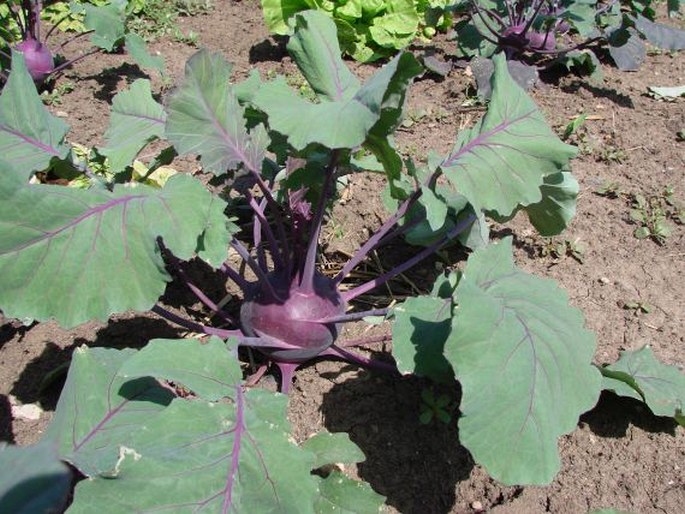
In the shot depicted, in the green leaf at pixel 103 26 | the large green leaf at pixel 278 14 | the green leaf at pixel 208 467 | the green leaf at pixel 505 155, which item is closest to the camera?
the green leaf at pixel 208 467

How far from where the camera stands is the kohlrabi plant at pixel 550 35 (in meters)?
3.88

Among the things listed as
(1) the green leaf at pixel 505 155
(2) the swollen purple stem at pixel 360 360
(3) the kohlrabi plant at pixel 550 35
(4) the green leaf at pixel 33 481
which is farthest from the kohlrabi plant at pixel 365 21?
(4) the green leaf at pixel 33 481

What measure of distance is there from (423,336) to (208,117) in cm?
82

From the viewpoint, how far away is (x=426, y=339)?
182 centimetres

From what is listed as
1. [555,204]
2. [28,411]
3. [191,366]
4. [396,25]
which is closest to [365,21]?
[396,25]

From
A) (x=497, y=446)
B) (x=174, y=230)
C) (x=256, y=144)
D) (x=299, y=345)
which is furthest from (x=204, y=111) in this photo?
(x=497, y=446)

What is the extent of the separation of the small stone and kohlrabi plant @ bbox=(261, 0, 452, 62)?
2.79 meters

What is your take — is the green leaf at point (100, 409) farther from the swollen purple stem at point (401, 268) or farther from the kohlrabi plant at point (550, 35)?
the kohlrabi plant at point (550, 35)

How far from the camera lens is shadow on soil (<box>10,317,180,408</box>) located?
2180mm

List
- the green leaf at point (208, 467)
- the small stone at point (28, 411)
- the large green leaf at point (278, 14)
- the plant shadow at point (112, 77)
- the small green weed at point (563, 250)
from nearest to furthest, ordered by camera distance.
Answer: the green leaf at point (208, 467), the small stone at point (28, 411), the small green weed at point (563, 250), the plant shadow at point (112, 77), the large green leaf at point (278, 14)

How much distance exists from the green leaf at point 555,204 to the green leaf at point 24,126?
1.53 metres

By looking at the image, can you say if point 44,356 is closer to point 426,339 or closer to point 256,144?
point 256,144

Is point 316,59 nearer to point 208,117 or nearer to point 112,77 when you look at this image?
point 208,117

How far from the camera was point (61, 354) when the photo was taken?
2.32 meters
